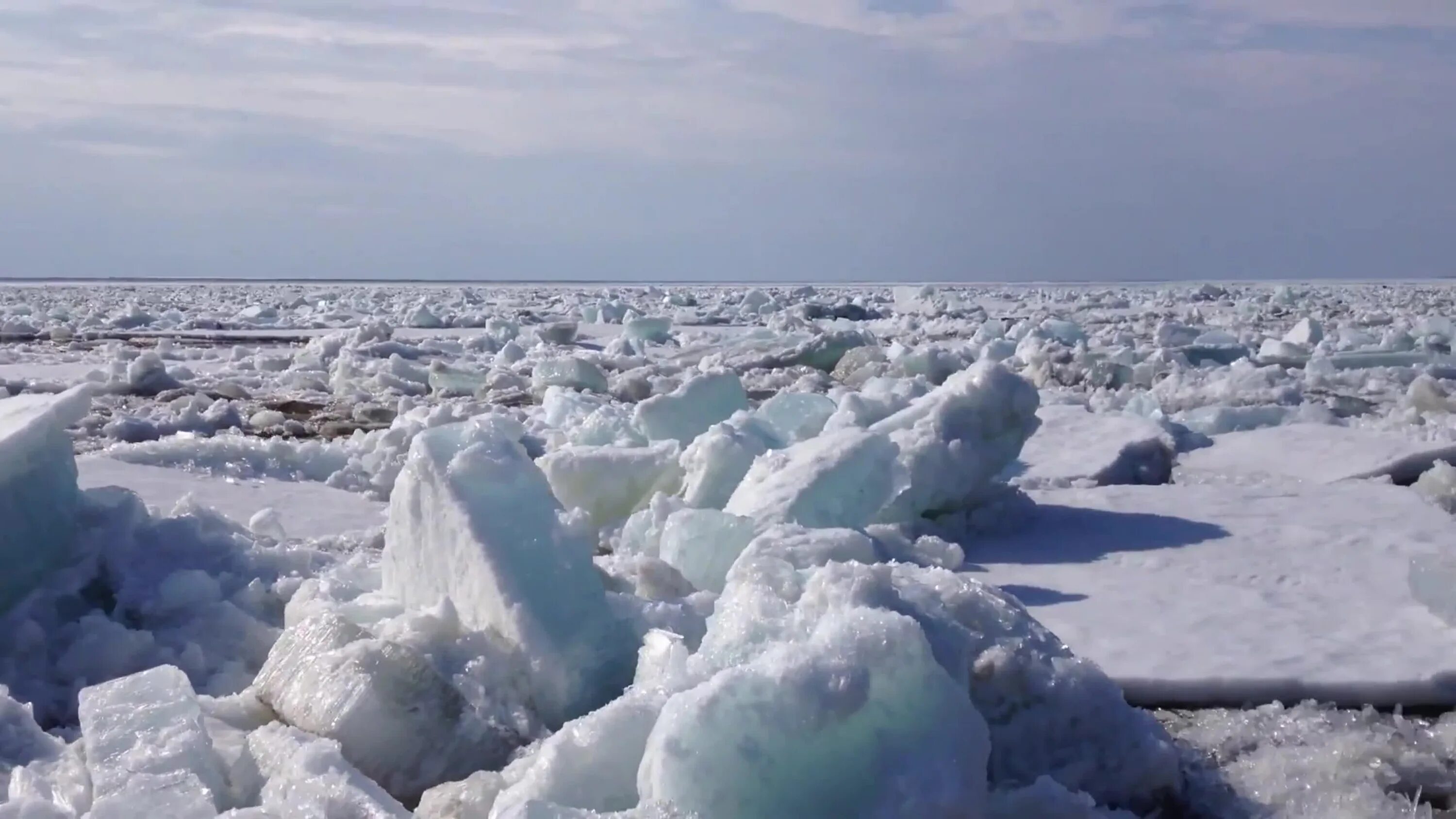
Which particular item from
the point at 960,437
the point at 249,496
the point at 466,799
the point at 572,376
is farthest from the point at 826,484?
the point at 572,376

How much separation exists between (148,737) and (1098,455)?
318 cm

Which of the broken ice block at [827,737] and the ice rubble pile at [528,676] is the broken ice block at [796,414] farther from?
the broken ice block at [827,737]

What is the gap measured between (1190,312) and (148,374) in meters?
11.6

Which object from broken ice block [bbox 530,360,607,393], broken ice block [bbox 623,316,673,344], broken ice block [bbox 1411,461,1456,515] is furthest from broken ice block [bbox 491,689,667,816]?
broken ice block [bbox 623,316,673,344]

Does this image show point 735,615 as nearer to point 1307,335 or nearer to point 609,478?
point 609,478

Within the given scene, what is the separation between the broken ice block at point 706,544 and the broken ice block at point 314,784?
91 cm

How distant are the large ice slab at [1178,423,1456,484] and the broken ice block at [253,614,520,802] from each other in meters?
2.98

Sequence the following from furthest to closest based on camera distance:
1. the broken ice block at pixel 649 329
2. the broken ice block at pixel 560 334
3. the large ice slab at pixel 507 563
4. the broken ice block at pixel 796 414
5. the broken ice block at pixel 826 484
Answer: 1. the broken ice block at pixel 560 334
2. the broken ice block at pixel 649 329
3. the broken ice block at pixel 796 414
4. the broken ice block at pixel 826 484
5. the large ice slab at pixel 507 563

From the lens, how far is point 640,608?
2125 millimetres

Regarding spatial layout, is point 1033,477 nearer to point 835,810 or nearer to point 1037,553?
point 1037,553

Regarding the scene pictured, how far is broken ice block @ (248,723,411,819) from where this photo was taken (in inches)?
60.6

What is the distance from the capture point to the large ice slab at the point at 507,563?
1.97 meters

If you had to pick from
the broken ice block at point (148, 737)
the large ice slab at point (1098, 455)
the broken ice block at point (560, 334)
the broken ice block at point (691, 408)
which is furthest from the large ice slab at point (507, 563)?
the broken ice block at point (560, 334)

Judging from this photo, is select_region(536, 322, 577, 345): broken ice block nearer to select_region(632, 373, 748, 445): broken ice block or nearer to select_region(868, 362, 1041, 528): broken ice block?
select_region(632, 373, 748, 445): broken ice block
